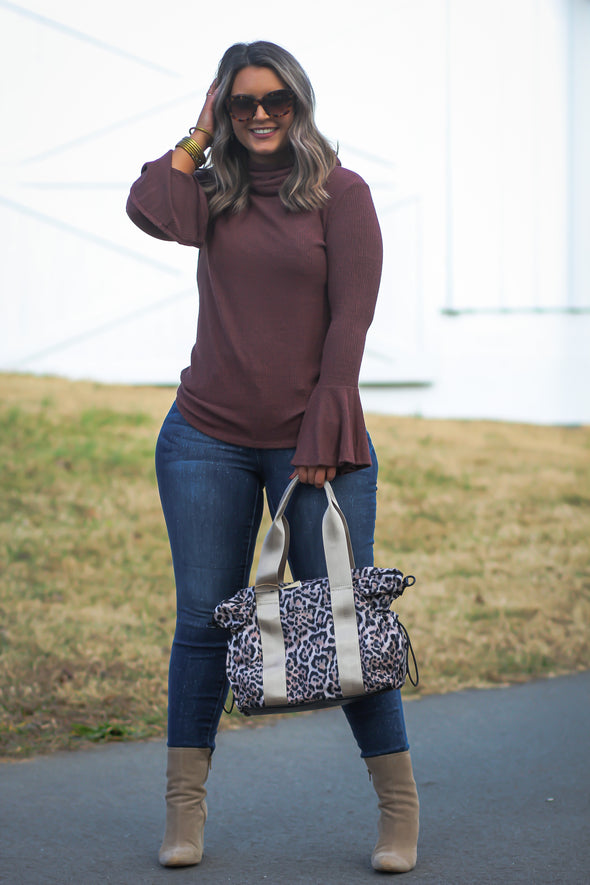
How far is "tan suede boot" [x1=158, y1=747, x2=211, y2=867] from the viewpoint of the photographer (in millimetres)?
2533

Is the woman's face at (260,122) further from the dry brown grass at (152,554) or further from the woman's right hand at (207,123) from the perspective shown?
the dry brown grass at (152,554)

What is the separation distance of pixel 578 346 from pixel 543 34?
2.78m

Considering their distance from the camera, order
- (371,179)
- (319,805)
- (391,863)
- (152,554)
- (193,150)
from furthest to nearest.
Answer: (371,179), (152,554), (319,805), (193,150), (391,863)

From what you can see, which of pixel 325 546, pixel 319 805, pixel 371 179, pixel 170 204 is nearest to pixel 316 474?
pixel 325 546

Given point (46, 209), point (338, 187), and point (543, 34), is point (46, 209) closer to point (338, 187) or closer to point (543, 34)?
point (543, 34)

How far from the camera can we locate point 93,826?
2865mm

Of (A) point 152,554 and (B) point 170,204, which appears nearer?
(B) point 170,204

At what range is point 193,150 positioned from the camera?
2592mm

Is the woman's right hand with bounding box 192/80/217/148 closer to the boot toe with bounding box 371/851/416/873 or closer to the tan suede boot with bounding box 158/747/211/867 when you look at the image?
the tan suede boot with bounding box 158/747/211/867

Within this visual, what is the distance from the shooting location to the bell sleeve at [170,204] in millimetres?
2498

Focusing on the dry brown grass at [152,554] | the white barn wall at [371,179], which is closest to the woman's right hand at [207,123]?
the dry brown grass at [152,554]

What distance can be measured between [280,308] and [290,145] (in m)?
0.42

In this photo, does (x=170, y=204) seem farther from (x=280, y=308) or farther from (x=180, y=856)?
(x=180, y=856)

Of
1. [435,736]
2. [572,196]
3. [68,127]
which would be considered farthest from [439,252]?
[435,736]
